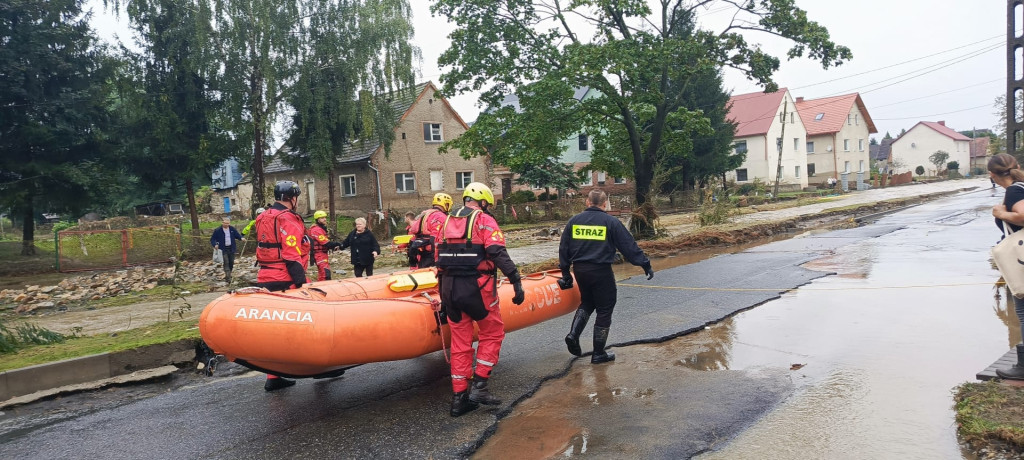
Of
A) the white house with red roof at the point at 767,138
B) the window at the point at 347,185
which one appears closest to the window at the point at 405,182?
the window at the point at 347,185

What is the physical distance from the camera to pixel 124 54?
917 inches

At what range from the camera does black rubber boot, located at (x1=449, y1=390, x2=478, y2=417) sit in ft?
16.9

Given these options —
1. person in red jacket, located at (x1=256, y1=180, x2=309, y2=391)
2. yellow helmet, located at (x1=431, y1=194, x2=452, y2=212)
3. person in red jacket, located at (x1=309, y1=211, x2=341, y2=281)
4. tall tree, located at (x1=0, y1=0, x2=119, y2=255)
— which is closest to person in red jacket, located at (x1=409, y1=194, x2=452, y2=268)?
yellow helmet, located at (x1=431, y1=194, x2=452, y2=212)

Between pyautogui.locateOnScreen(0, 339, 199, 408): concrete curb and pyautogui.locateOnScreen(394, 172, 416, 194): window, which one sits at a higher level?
pyautogui.locateOnScreen(394, 172, 416, 194): window

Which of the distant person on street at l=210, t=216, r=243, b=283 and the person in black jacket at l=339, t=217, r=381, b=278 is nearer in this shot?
the person in black jacket at l=339, t=217, r=381, b=278

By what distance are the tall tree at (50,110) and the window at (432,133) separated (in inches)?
756

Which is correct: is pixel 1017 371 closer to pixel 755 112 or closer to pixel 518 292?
pixel 518 292

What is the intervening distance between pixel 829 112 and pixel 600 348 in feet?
211

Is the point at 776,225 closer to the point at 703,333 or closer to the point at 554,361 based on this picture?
the point at 703,333

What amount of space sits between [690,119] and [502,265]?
15.1 metres

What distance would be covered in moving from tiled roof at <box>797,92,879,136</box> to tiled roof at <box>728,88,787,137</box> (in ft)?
29.8

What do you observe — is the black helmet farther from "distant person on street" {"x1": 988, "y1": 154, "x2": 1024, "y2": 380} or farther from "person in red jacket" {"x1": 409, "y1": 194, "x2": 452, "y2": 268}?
"distant person on street" {"x1": 988, "y1": 154, "x2": 1024, "y2": 380}

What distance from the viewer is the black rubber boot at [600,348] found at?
6457mm

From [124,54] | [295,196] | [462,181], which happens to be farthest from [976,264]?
[462,181]
